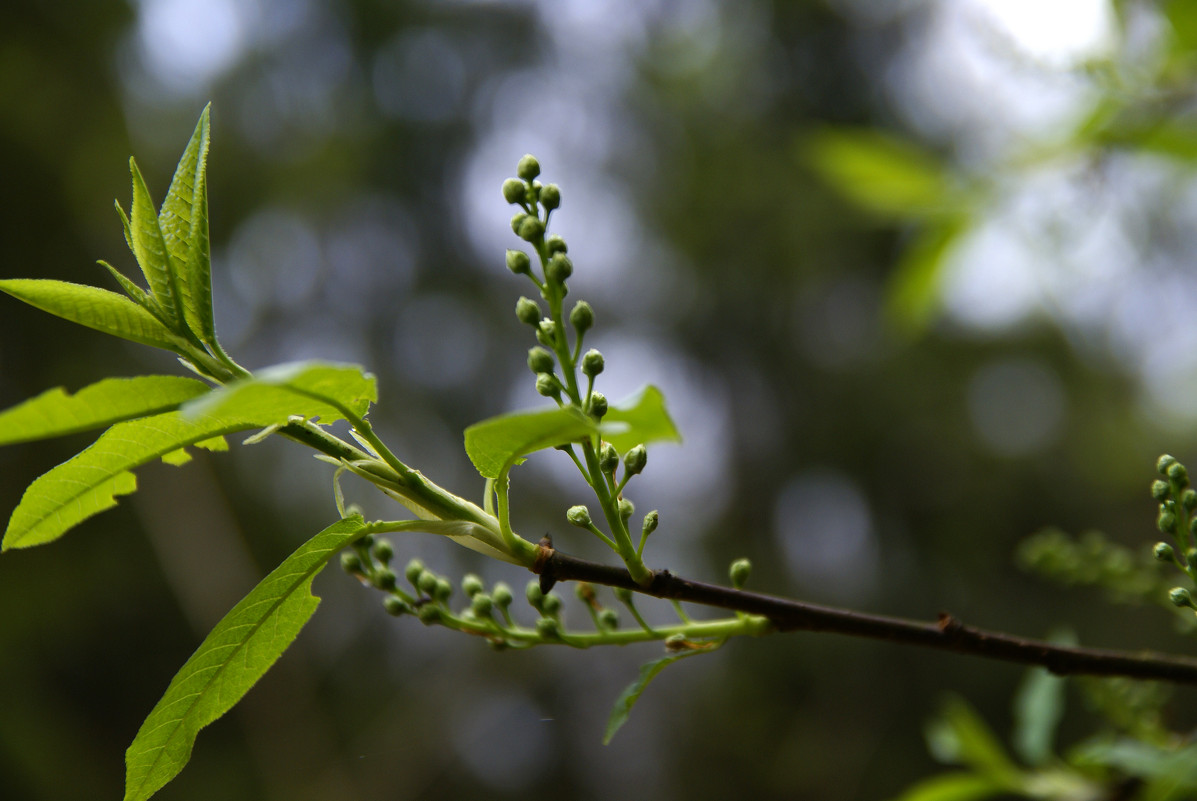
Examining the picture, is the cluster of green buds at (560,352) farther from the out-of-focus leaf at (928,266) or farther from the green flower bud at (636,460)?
the out-of-focus leaf at (928,266)

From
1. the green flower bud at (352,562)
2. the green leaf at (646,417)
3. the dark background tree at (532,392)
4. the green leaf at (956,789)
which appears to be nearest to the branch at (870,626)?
the green leaf at (646,417)

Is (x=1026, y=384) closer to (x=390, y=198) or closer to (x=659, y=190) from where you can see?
(x=659, y=190)

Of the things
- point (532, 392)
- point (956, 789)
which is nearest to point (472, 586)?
point (956, 789)

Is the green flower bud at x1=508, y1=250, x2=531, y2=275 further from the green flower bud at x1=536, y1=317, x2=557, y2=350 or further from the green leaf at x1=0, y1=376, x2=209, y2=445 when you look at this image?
the green leaf at x1=0, y1=376, x2=209, y2=445

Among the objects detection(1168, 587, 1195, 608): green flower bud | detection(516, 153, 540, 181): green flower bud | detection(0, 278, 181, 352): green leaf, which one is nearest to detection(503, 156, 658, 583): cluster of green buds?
detection(516, 153, 540, 181): green flower bud

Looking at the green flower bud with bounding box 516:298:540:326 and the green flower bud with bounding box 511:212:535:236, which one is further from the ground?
the green flower bud with bounding box 511:212:535:236

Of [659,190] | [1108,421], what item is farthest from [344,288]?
[1108,421]
